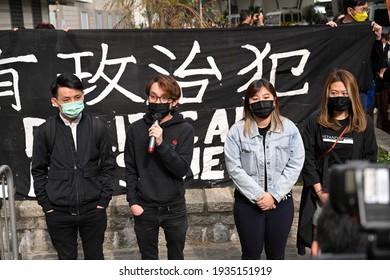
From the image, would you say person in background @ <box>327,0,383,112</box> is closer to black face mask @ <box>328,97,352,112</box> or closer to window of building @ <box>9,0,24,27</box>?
black face mask @ <box>328,97,352,112</box>

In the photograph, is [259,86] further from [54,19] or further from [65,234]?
[54,19]

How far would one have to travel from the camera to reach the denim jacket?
3184 mm

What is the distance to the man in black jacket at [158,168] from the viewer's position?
10.5 feet

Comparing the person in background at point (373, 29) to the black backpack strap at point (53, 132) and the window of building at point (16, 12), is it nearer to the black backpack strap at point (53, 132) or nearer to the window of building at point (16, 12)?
the black backpack strap at point (53, 132)

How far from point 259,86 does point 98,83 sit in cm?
195

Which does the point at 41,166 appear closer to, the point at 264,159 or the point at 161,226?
the point at 161,226

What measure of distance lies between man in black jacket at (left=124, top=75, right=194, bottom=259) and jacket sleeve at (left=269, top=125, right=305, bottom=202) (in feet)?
1.97

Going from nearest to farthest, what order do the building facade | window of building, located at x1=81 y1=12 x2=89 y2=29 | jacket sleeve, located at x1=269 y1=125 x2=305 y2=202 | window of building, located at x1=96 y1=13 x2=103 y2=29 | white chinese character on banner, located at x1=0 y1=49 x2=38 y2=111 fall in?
jacket sleeve, located at x1=269 y1=125 x2=305 y2=202 < white chinese character on banner, located at x1=0 y1=49 x2=38 y2=111 < the building facade < window of building, located at x1=81 y1=12 x2=89 y2=29 < window of building, located at x1=96 y1=13 x2=103 y2=29

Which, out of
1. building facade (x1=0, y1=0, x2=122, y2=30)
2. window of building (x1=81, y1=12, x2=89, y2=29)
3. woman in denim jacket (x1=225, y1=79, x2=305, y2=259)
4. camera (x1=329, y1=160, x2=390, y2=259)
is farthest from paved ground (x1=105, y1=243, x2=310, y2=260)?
window of building (x1=81, y1=12, x2=89, y2=29)

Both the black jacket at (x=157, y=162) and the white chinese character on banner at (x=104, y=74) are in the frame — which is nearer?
the black jacket at (x=157, y=162)

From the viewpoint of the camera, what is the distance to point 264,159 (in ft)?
10.5

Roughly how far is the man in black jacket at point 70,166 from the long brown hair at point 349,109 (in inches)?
56.8

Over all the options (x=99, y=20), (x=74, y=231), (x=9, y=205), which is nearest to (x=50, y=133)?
Result: (x=9, y=205)

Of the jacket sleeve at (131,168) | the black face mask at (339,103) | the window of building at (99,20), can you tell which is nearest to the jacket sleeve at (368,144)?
the black face mask at (339,103)
